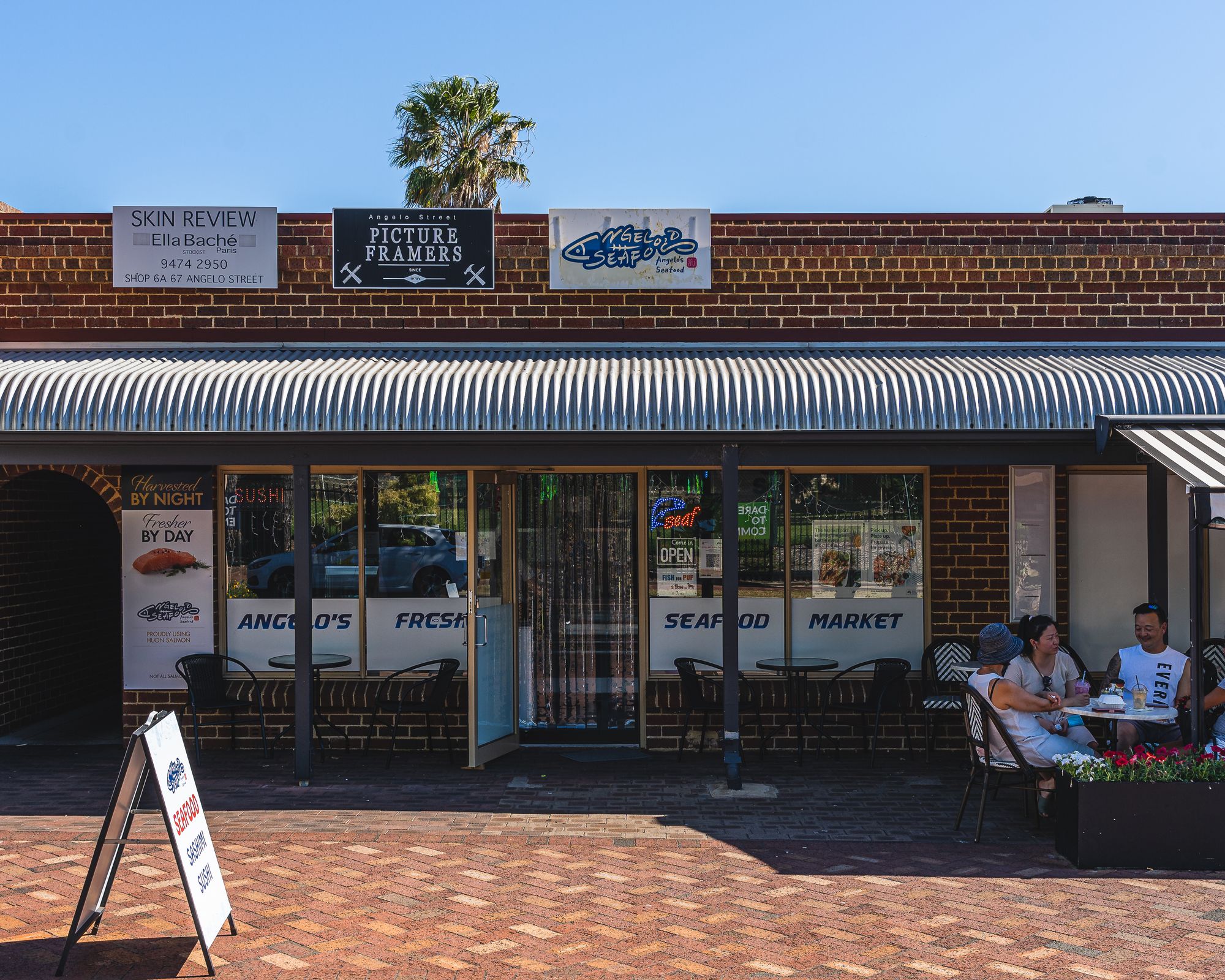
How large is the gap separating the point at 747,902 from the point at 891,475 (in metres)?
4.97

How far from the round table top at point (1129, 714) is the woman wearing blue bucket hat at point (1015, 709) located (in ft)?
0.65


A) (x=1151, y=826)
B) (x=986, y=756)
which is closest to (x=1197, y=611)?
(x=1151, y=826)

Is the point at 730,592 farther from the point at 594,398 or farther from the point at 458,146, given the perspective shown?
the point at 458,146

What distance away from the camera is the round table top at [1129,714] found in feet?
24.0

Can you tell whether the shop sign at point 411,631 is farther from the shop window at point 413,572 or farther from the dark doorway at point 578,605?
the dark doorway at point 578,605

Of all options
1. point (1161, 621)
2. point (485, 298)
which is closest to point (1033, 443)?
point (1161, 621)

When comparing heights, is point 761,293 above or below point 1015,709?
above

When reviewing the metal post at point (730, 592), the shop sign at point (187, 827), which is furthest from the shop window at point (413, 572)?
the shop sign at point (187, 827)

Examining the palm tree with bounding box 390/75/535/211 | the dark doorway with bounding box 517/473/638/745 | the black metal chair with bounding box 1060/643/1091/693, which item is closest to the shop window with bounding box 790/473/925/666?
the black metal chair with bounding box 1060/643/1091/693

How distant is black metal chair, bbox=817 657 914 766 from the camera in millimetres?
9641

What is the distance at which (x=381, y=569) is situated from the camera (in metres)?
10.2

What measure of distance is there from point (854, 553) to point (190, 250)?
617 centimetres

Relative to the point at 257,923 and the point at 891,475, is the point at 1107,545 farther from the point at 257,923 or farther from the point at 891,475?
the point at 257,923

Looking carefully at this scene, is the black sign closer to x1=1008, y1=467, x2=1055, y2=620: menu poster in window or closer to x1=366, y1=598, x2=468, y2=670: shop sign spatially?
x1=366, y1=598, x2=468, y2=670: shop sign
